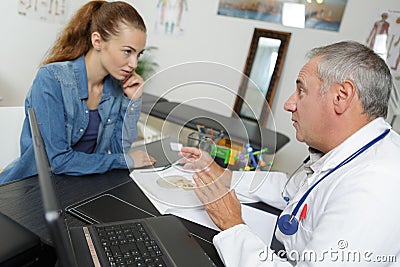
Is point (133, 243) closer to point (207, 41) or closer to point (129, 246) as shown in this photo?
point (129, 246)

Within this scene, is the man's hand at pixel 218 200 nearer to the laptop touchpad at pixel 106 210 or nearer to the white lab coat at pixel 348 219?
the white lab coat at pixel 348 219

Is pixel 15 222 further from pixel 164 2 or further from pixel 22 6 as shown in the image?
pixel 164 2

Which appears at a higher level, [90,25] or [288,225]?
[90,25]

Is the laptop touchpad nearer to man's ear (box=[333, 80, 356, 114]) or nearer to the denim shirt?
the denim shirt

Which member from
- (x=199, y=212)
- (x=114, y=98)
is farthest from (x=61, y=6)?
(x=199, y=212)

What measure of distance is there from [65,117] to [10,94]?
232 centimetres

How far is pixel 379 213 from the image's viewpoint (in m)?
0.77

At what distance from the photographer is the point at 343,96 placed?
960 millimetres

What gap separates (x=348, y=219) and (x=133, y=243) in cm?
49

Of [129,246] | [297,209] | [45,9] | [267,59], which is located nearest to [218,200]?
[297,209]

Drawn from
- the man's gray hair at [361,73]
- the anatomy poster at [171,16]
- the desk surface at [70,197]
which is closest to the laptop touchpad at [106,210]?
the desk surface at [70,197]

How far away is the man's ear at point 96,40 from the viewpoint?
1423mm

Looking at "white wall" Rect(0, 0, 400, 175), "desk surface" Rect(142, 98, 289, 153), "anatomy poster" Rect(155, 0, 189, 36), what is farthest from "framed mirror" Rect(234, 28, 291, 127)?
"desk surface" Rect(142, 98, 289, 153)

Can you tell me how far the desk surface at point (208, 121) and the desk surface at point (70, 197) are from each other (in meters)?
0.25
